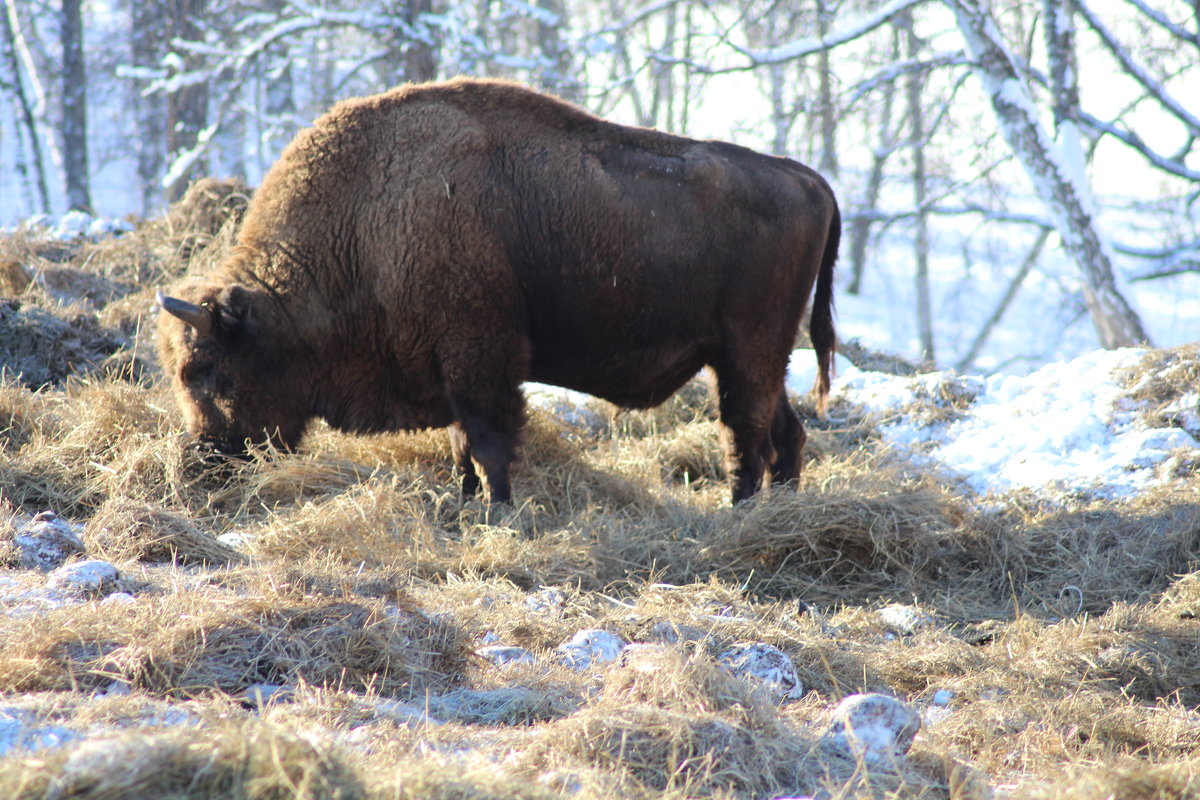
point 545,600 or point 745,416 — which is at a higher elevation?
point 745,416

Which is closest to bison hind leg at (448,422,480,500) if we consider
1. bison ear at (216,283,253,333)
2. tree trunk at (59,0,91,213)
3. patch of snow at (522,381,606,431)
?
patch of snow at (522,381,606,431)

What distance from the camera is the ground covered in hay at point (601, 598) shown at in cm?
254

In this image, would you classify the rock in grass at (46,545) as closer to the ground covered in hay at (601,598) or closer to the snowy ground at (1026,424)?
the ground covered in hay at (601,598)

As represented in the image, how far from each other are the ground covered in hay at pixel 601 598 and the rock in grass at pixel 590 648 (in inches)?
0.4

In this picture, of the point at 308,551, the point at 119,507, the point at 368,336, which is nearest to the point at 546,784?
the point at 308,551

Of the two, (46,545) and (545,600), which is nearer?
(46,545)

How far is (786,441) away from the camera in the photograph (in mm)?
6520

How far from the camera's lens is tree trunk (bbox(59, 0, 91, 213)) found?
1739cm

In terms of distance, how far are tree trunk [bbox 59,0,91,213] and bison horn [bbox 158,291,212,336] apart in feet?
43.8

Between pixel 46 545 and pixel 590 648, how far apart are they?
85.3 inches

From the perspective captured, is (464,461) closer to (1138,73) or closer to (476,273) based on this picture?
(476,273)

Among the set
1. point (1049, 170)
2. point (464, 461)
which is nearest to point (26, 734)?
point (464, 461)

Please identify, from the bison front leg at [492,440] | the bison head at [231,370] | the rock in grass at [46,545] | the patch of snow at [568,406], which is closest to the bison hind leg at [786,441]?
the patch of snow at [568,406]

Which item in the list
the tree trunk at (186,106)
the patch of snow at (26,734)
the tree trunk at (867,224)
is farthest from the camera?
the tree trunk at (867,224)
